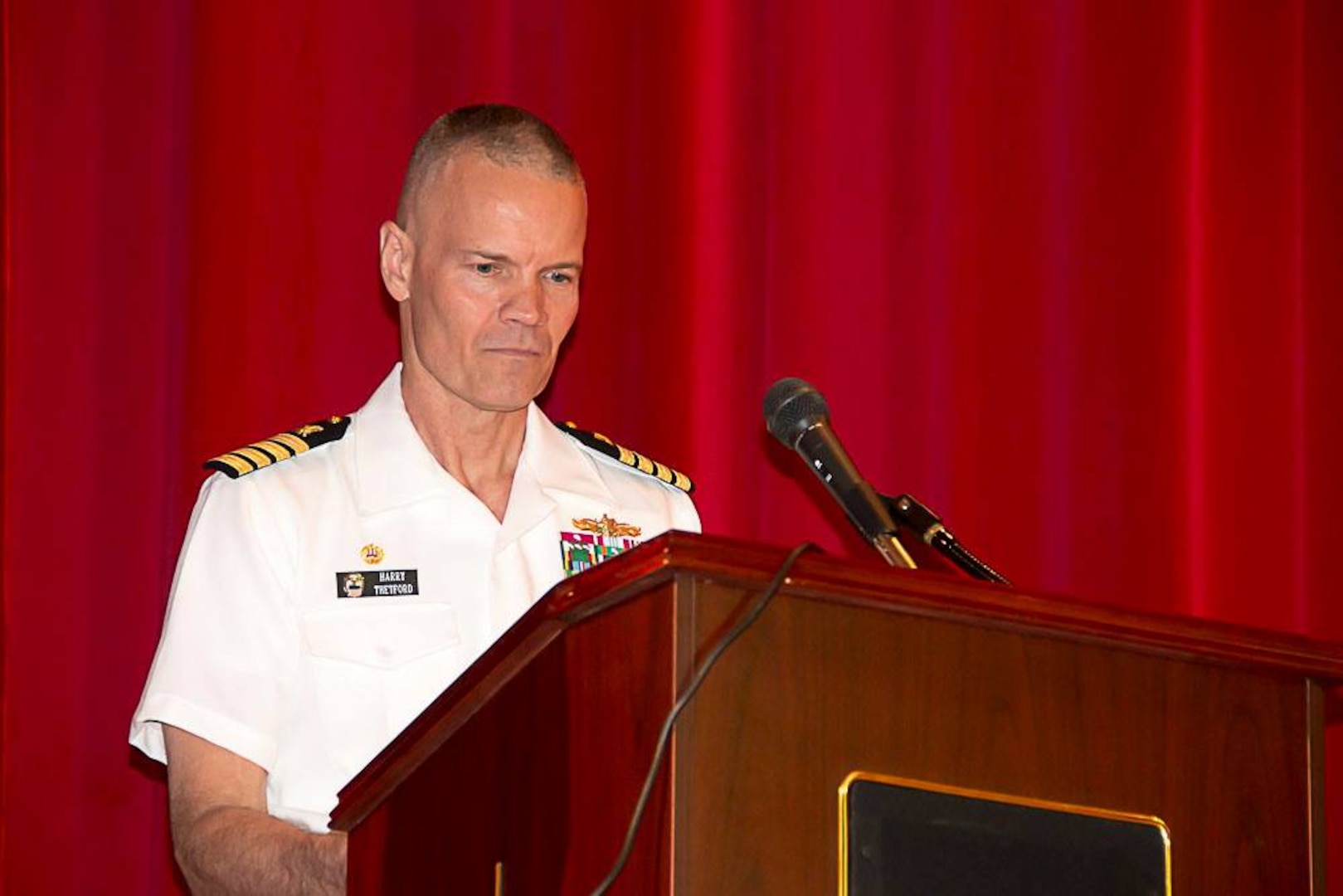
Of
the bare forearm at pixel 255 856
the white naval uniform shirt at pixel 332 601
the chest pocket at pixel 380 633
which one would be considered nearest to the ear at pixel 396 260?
the white naval uniform shirt at pixel 332 601

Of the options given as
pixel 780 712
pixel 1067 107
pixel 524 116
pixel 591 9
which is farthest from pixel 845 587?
pixel 1067 107

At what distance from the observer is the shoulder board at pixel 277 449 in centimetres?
186

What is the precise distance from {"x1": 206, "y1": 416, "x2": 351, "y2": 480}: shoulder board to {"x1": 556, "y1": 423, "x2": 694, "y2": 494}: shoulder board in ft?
0.91

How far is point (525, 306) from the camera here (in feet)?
6.29

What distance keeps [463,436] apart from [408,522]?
160 millimetres

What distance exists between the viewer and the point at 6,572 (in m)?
2.09

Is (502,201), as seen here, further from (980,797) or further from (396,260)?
(980,797)

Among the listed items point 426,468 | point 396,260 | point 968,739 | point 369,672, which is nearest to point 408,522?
point 426,468

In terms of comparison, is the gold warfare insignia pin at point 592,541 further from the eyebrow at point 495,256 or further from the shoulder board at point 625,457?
the eyebrow at point 495,256

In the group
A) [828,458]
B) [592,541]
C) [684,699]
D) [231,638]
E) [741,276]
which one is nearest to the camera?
[684,699]

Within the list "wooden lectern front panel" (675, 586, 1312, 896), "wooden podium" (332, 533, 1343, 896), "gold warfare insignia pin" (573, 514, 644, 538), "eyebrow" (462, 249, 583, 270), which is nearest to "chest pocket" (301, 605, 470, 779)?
"gold warfare insignia pin" (573, 514, 644, 538)

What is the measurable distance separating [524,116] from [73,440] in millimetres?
658

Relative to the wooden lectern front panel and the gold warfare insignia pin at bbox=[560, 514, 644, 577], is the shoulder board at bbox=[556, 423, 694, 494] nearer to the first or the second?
the gold warfare insignia pin at bbox=[560, 514, 644, 577]

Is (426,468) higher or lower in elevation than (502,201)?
lower
